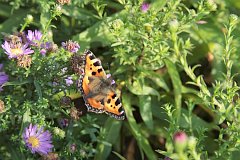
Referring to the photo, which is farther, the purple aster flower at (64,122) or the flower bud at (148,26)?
the purple aster flower at (64,122)

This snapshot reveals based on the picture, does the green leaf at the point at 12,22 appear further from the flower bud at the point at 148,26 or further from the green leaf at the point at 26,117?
the flower bud at the point at 148,26

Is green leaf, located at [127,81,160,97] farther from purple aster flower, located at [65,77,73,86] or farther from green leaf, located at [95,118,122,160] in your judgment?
purple aster flower, located at [65,77,73,86]

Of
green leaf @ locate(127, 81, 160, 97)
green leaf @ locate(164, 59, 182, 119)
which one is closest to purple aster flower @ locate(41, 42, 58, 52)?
green leaf @ locate(127, 81, 160, 97)

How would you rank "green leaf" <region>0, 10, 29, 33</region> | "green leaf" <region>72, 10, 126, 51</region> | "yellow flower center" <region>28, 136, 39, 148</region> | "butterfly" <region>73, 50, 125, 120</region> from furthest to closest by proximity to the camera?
"green leaf" <region>0, 10, 29, 33</region> < "green leaf" <region>72, 10, 126, 51</region> < "yellow flower center" <region>28, 136, 39, 148</region> < "butterfly" <region>73, 50, 125, 120</region>

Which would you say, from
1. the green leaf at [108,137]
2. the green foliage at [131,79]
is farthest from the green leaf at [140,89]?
the green leaf at [108,137]

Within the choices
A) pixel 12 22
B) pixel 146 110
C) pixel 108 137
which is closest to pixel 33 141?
pixel 108 137

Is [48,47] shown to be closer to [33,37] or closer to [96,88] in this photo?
[33,37]
